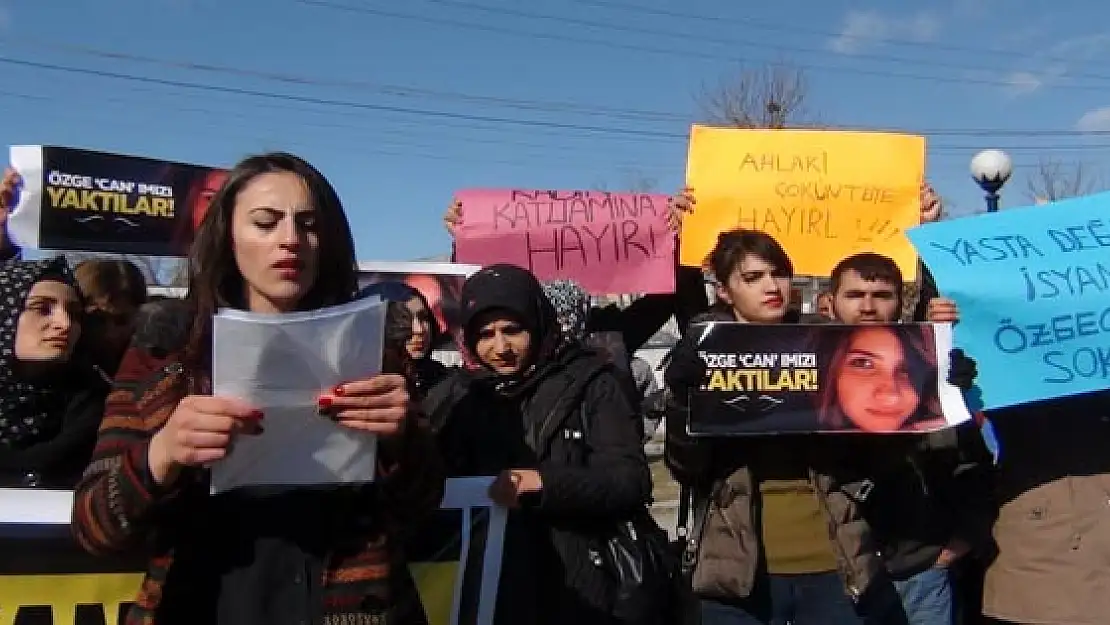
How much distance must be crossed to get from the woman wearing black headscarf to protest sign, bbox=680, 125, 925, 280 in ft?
5.40

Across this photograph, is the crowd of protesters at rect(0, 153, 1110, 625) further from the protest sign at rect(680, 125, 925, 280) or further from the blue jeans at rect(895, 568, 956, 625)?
the protest sign at rect(680, 125, 925, 280)

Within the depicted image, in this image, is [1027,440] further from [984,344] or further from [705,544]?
[705,544]

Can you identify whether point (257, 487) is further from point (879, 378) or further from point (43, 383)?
point (879, 378)

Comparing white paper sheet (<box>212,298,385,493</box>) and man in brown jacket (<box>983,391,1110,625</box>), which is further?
man in brown jacket (<box>983,391,1110,625</box>)

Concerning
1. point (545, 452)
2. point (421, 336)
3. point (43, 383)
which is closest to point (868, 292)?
point (545, 452)

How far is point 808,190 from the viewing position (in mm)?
4438

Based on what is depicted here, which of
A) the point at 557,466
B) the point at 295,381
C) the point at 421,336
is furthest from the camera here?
the point at 421,336

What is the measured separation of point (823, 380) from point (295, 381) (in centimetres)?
209

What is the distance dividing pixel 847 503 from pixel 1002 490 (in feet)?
2.60

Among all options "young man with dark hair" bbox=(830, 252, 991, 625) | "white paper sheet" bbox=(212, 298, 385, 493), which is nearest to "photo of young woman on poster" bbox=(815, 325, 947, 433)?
"young man with dark hair" bbox=(830, 252, 991, 625)

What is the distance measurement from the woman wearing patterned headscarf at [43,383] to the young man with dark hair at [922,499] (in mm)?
2528

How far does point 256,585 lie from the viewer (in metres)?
1.70

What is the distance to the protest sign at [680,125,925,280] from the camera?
4.32m

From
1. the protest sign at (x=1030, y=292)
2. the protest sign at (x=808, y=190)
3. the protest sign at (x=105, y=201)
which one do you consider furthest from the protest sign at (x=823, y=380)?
the protest sign at (x=105, y=201)
